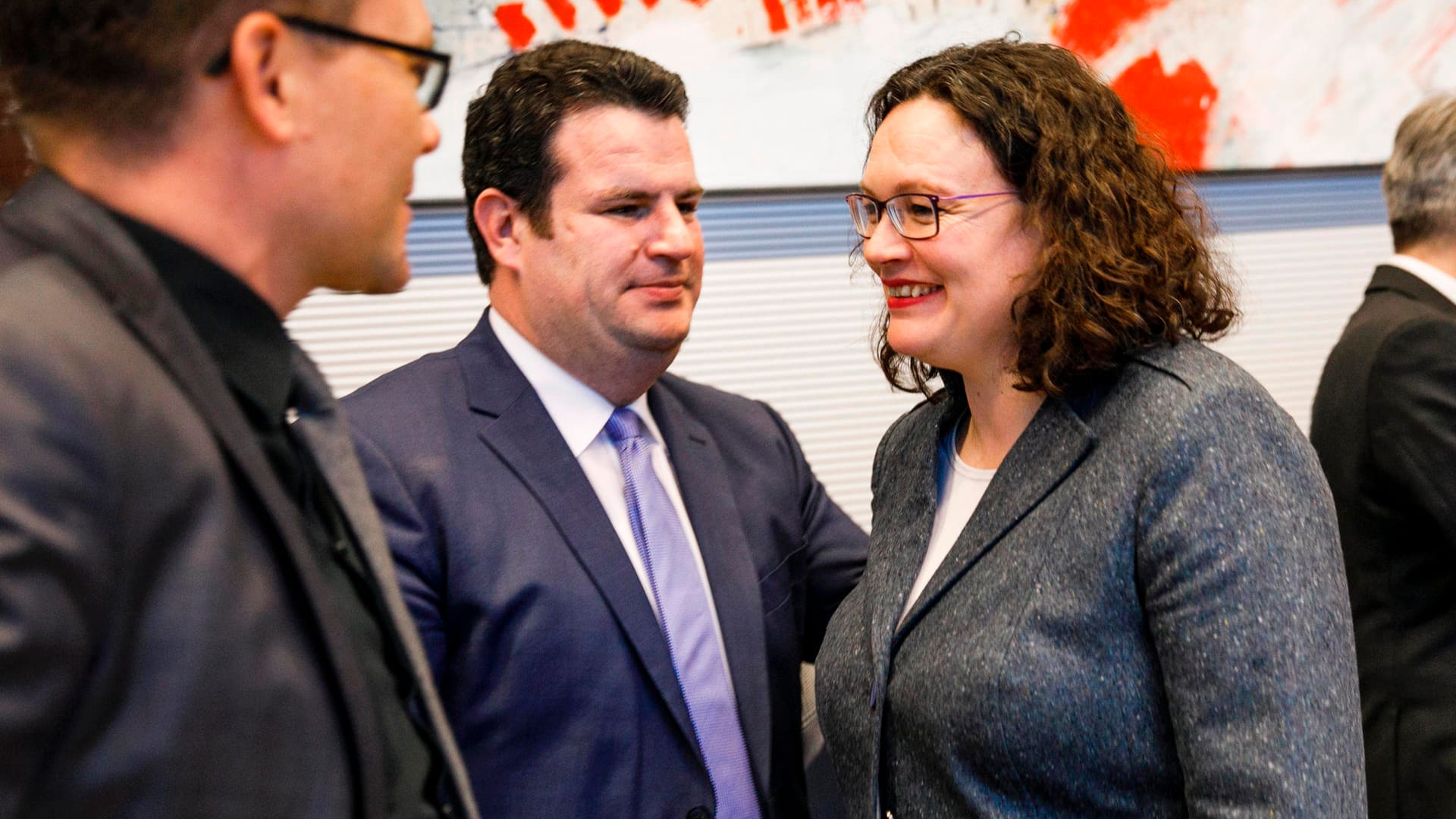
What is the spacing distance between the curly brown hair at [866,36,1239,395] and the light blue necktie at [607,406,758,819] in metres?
0.57

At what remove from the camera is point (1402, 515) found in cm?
208

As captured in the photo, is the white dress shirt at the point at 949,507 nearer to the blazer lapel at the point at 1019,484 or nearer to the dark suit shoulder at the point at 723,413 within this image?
the blazer lapel at the point at 1019,484

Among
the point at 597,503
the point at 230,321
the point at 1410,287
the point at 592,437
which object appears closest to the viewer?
the point at 230,321

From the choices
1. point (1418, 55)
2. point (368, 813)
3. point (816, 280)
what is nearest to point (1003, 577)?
point (368, 813)

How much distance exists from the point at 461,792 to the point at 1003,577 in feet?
2.29

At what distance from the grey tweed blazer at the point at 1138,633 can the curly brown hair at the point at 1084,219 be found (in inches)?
2.3

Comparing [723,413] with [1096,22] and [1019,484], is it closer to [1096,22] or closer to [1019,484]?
[1019,484]

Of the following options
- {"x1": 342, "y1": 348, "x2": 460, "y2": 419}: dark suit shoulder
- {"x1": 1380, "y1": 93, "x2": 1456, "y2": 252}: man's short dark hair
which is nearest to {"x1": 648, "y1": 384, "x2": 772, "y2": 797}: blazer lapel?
{"x1": 342, "y1": 348, "x2": 460, "y2": 419}: dark suit shoulder

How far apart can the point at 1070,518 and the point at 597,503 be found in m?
0.66

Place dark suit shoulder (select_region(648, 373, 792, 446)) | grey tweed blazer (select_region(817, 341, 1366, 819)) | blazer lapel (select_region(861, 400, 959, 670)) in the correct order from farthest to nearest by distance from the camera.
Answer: dark suit shoulder (select_region(648, 373, 792, 446)) < blazer lapel (select_region(861, 400, 959, 670)) < grey tweed blazer (select_region(817, 341, 1366, 819))

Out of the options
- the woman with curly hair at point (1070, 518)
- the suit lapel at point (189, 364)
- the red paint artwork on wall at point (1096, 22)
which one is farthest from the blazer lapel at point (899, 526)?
the red paint artwork on wall at point (1096, 22)

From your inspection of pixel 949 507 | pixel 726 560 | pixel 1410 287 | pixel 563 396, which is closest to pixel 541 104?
pixel 563 396

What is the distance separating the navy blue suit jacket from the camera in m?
1.51

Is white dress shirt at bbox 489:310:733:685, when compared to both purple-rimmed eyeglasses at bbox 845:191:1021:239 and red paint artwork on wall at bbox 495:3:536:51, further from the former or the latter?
red paint artwork on wall at bbox 495:3:536:51
